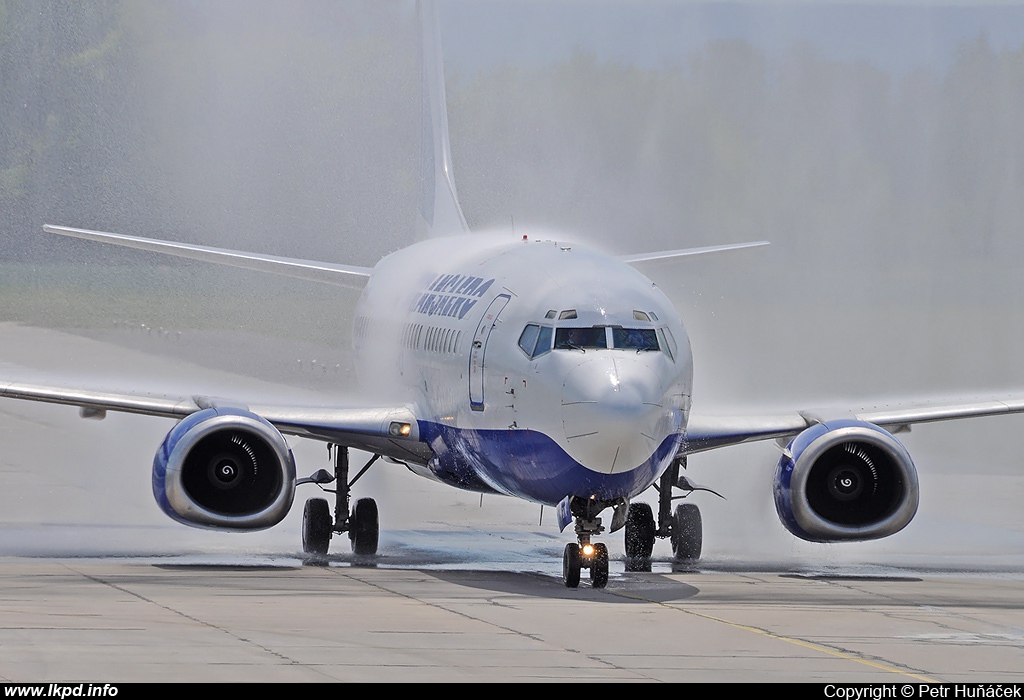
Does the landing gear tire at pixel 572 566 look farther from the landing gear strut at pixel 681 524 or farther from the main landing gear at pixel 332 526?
the main landing gear at pixel 332 526

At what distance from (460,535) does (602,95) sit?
66.7ft

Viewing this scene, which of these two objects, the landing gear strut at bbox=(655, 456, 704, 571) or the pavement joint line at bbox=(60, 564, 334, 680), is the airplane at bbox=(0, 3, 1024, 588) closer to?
the landing gear strut at bbox=(655, 456, 704, 571)

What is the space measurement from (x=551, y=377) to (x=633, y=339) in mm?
881

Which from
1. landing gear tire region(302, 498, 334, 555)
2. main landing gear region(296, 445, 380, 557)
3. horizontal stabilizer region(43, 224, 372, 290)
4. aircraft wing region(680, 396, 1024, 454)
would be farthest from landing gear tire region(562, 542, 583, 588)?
horizontal stabilizer region(43, 224, 372, 290)

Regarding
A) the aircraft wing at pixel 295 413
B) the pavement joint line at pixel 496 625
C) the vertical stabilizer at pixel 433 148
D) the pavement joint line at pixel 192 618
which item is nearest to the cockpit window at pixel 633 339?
the pavement joint line at pixel 496 625

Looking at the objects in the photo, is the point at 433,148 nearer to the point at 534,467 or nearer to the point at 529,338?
the point at 529,338

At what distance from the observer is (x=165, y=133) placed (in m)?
45.4

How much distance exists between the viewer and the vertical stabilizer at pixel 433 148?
29484 millimetres

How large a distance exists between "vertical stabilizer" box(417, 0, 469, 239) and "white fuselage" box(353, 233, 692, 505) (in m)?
7.24

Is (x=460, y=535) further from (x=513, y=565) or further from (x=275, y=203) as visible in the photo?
(x=275, y=203)

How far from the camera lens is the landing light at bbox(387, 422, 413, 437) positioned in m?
21.8

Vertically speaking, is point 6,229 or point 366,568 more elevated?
point 6,229

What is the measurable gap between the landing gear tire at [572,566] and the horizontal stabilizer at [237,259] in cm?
857
